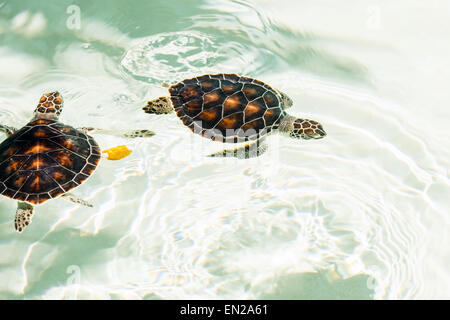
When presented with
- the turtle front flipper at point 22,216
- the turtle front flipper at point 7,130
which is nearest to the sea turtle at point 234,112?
the turtle front flipper at point 7,130

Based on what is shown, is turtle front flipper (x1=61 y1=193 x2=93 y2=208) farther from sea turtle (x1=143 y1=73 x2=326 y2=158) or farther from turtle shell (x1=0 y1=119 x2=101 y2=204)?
sea turtle (x1=143 y1=73 x2=326 y2=158)

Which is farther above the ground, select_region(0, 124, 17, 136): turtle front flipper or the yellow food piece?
select_region(0, 124, 17, 136): turtle front flipper

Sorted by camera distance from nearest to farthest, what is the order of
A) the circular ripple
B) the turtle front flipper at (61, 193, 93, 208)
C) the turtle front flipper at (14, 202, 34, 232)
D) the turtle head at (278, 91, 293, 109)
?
the turtle front flipper at (14, 202, 34, 232)
the turtle front flipper at (61, 193, 93, 208)
the turtle head at (278, 91, 293, 109)
the circular ripple

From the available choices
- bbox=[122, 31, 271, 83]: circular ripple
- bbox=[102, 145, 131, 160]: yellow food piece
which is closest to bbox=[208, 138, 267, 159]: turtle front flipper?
bbox=[102, 145, 131, 160]: yellow food piece

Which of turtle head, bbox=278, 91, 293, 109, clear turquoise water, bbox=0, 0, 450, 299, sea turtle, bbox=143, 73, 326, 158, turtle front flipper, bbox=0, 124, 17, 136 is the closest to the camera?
clear turquoise water, bbox=0, 0, 450, 299

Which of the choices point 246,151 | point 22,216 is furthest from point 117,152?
point 246,151

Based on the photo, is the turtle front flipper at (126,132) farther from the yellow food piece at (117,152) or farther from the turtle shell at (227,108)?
the turtle shell at (227,108)

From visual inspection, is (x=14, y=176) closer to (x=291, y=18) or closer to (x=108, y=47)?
(x=108, y=47)

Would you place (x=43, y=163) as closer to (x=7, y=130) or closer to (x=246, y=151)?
(x=7, y=130)

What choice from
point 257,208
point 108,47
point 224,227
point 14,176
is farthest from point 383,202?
point 108,47
